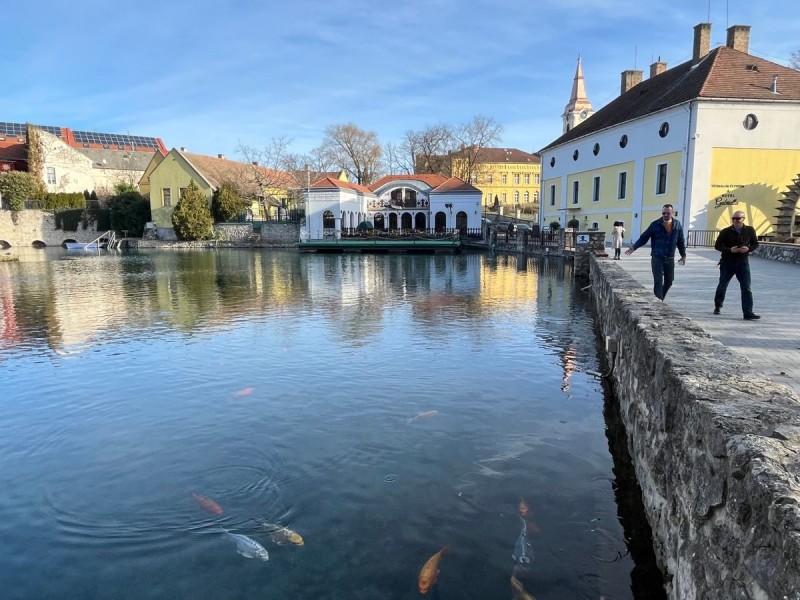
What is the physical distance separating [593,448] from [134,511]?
5145mm

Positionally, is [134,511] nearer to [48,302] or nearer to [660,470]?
[660,470]

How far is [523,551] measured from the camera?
467cm

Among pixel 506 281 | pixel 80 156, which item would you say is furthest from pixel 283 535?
pixel 80 156

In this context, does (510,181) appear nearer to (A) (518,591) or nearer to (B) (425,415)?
(B) (425,415)

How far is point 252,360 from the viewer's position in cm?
1038

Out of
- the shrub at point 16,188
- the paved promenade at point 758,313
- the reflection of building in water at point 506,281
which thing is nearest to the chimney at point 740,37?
the reflection of building in water at point 506,281

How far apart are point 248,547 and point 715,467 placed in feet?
12.4

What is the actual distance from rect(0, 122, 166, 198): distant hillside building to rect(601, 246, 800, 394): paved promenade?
2625 inches

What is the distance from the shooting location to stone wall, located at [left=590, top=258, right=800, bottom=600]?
226 cm

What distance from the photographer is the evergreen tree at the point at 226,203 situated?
55.0 metres

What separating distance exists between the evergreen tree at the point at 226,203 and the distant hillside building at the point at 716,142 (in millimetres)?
37483

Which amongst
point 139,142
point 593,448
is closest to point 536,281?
point 593,448

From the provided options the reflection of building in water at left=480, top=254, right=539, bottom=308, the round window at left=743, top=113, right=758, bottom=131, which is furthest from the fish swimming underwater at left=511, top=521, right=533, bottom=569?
the round window at left=743, top=113, right=758, bottom=131

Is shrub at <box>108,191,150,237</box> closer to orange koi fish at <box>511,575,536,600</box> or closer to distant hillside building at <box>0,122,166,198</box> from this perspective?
distant hillside building at <box>0,122,166,198</box>
